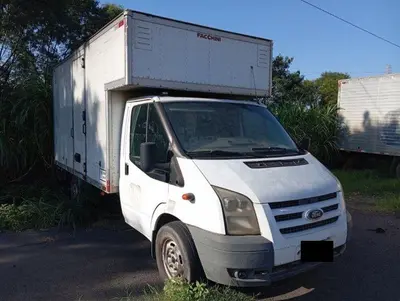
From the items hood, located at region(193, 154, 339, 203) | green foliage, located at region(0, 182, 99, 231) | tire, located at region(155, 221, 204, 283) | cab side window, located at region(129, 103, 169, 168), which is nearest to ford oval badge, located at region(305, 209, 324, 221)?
hood, located at region(193, 154, 339, 203)

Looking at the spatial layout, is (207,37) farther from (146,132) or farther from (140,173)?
(140,173)

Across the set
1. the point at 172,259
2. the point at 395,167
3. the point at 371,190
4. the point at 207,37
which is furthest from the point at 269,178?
the point at 395,167

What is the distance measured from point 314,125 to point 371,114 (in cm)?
182

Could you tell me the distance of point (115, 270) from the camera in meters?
4.49

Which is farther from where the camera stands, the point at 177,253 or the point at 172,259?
Answer: the point at 172,259

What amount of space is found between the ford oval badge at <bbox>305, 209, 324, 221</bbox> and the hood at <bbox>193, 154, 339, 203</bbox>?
0.48ft

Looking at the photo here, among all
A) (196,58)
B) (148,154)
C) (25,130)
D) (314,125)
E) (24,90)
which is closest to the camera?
(148,154)

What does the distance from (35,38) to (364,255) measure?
10808 mm

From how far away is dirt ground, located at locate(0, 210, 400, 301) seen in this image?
3.89 meters

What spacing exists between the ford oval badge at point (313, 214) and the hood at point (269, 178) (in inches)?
5.8

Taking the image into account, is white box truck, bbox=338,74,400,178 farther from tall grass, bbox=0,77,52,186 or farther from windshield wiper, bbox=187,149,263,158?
tall grass, bbox=0,77,52,186

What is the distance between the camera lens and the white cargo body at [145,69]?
14.8 feet

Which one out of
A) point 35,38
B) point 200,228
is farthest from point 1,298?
point 35,38

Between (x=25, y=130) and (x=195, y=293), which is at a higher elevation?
(x=25, y=130)
